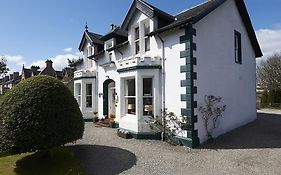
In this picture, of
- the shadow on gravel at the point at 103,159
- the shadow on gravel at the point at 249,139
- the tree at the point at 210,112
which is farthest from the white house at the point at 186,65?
the shadow on gravel at the point at 103,159

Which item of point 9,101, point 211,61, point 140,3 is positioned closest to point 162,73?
point 211,61

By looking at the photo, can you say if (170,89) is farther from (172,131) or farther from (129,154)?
(129,154)

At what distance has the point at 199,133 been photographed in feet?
34.2

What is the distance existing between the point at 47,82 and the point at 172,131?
19.5 feet

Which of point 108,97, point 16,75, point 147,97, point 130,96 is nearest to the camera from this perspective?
point 147,97

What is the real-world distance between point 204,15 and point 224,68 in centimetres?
337

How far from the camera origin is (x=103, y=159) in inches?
339

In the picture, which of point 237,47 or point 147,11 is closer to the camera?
point 147,11

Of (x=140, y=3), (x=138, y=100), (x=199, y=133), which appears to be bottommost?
(x=199, y=133)

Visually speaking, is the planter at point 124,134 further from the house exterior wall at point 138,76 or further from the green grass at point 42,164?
the green grass at point 42,164

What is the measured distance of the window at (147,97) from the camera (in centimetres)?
1180

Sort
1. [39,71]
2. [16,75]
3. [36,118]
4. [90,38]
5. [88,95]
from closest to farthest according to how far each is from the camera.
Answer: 1. [36,118]
2. [88,95]
3. [90,38]
4. [39,71]
5. [16,75]

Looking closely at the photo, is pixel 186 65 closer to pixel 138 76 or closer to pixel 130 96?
pixel 138 76

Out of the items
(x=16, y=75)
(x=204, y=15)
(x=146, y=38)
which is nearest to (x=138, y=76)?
(x=146, y=38)
